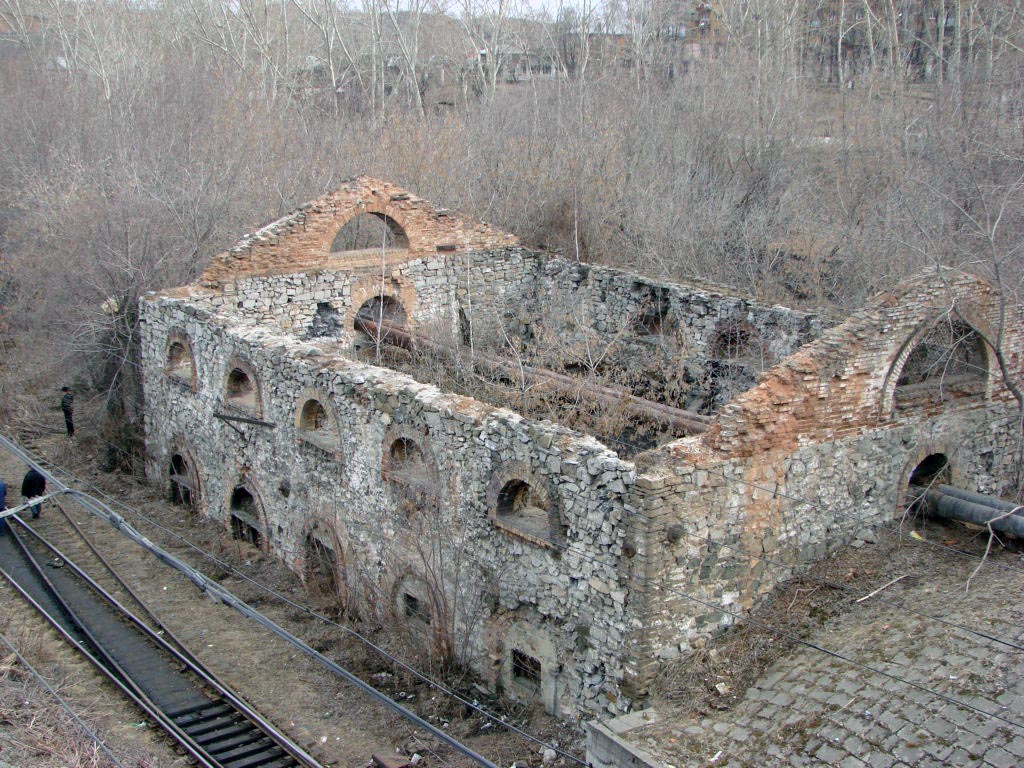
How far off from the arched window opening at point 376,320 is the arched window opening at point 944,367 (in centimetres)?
907

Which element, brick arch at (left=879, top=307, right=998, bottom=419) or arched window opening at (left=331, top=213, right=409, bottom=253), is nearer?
brick arch at (left=879, top=307, right=998, bottom=419)

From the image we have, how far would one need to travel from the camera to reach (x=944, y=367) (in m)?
12.0

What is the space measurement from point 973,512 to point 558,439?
5.30 metres

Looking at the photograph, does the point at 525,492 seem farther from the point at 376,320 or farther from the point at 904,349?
the point at 376,320

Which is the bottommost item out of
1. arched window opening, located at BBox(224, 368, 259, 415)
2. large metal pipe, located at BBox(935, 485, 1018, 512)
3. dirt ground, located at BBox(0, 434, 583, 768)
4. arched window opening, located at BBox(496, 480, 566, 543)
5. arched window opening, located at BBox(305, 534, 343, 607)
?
dirt ground, located at BBox(0, 434, 583, 768)

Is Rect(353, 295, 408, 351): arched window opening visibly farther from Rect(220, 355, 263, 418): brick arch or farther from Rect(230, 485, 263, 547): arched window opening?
Rect(230, 485, 263, 547): arched window opening

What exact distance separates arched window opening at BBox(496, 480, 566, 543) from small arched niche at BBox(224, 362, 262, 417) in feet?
16.5

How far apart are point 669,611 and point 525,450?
2136 mm

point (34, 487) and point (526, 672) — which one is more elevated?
point (34, 487)

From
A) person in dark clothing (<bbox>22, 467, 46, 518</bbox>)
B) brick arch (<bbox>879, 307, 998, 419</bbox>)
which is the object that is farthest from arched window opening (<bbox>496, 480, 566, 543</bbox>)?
person in dark clothing (<bbox>22, 467, 46, 518</bbox>)

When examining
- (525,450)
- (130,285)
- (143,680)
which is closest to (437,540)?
(525,450)

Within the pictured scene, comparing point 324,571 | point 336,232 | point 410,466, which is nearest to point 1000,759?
point 410,466

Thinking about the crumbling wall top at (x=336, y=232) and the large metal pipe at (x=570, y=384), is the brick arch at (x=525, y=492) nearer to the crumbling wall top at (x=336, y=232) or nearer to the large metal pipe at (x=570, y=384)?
the large metal pipe at (x=570, y=384)

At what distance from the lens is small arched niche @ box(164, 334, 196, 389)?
16.2 metres
